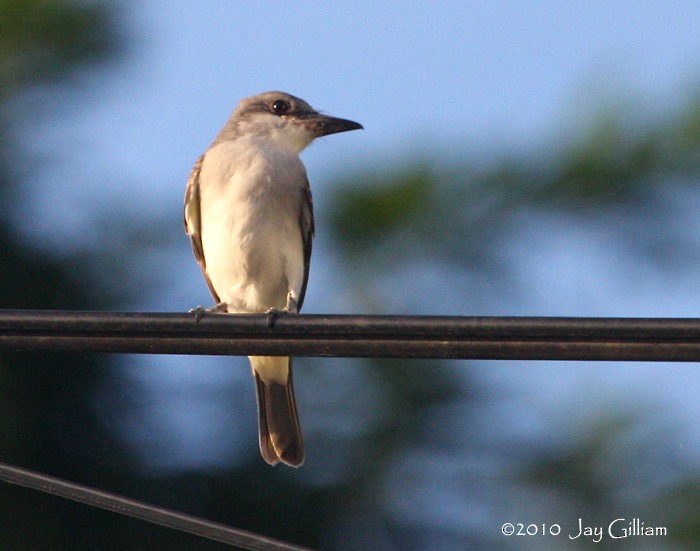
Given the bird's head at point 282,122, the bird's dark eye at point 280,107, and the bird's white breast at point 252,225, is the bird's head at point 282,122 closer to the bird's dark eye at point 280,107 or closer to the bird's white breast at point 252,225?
the bird's dark eye at point 280,107

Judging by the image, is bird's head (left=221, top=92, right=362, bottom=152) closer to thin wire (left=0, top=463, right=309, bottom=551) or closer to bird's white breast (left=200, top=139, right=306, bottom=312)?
bird's white breast (left=200, top=139, right=306, bottom=312)

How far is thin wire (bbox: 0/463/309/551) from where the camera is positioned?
3.54 m

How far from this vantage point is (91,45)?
26.6ft

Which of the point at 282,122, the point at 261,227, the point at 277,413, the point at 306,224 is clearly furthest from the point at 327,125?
the point at 277,413

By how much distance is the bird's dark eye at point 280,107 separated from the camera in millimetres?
8055

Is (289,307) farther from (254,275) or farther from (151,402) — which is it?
(151,402)

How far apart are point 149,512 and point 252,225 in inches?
147

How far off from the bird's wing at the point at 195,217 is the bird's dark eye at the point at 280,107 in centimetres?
61

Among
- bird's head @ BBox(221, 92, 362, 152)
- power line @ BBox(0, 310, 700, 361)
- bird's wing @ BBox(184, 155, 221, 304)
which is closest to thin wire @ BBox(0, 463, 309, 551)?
power line @ BBox(0, 310, 700, 361)

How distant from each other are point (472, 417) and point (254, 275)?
1.53m

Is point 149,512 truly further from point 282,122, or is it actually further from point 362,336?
point 282,122

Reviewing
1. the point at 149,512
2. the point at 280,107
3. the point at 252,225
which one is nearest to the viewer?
the point at 149,512

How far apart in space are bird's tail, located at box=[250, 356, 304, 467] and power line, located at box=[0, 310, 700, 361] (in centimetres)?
252

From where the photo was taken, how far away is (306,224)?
756 cm
